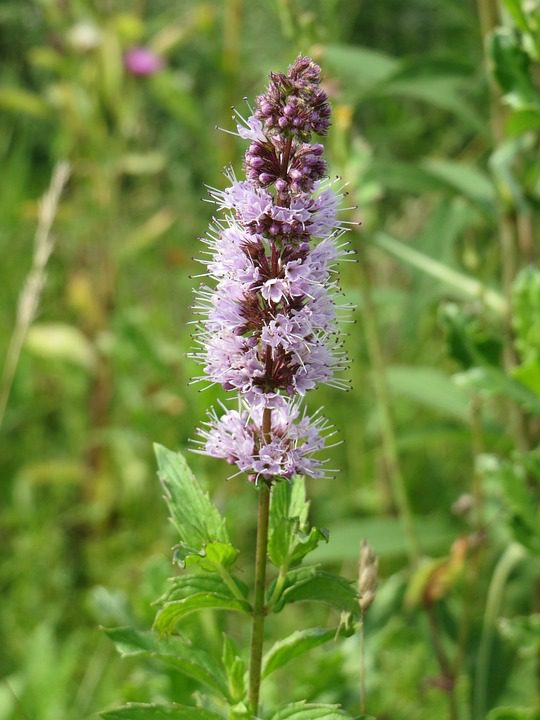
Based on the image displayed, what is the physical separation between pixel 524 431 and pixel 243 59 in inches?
82.0

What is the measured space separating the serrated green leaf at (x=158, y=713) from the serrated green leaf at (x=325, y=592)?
155 mm

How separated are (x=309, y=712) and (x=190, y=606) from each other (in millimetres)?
190

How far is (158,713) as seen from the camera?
1157 millimetres

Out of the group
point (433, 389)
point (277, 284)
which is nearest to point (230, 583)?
point (277, 284)

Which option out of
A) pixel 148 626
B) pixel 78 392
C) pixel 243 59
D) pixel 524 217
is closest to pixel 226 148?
pixel 243 59

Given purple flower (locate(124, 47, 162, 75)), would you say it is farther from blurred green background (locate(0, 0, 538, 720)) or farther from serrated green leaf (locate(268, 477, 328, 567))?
serrated green leaf (locate(268, 477, 328, 567))

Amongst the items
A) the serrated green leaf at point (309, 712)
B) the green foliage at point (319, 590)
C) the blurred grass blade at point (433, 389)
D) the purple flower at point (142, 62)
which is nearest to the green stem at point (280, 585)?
the green foliage at point (319, 590)

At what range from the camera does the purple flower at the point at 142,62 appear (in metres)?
3.49

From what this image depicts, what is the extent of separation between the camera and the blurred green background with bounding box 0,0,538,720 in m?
2.21

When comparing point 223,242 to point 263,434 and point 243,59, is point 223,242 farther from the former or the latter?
point 243,59

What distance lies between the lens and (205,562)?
1.15m

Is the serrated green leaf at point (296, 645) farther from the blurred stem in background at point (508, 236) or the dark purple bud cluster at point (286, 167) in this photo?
the blurred stem in background at point (508, 236)

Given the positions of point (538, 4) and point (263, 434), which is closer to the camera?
point (263, 434)

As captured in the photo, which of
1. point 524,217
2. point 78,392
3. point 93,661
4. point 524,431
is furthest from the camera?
point 78,392
